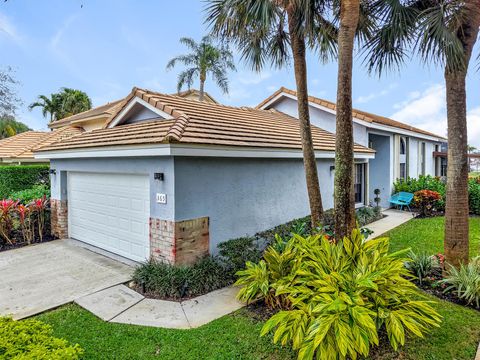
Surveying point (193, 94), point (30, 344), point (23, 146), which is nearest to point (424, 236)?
point (30, 344)

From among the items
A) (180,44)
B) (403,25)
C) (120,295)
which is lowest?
(120,295)

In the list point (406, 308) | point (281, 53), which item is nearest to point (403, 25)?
point (281, 53)

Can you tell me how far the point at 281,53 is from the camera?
1000 centimetres

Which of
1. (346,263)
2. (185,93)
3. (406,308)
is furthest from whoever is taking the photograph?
(185,93)

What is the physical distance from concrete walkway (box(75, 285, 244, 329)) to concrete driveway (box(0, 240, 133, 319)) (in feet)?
1.97

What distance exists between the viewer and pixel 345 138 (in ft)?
20.3

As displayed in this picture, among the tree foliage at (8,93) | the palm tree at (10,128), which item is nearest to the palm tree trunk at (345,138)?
the tree foliage at (8,93)

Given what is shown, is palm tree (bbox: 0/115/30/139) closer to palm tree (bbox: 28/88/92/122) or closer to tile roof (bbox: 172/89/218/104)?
palm tree (bbox: 28/88/92/122)

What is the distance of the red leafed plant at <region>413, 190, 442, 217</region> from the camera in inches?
627

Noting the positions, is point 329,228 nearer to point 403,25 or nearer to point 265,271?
point 265,271

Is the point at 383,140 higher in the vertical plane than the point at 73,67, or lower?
lower

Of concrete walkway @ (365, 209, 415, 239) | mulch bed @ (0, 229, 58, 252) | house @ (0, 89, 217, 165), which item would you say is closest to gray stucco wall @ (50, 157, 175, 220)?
mulch bed @ (0, 229, 58, 252)

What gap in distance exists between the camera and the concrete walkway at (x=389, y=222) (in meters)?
12.3

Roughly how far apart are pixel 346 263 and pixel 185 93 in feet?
86.2
